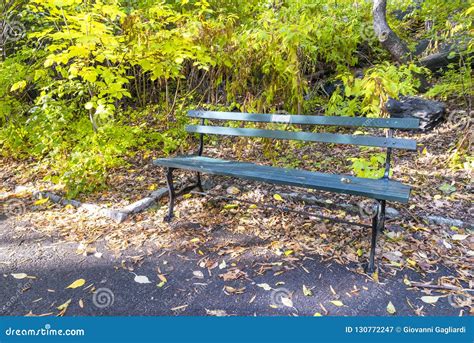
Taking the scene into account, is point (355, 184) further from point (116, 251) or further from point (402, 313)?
point (116, 251)

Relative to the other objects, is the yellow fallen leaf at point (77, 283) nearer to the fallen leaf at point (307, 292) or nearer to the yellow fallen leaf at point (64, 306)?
the yellow fallen leaf at point (64, 306)

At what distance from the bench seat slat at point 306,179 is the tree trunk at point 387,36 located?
3.59 m

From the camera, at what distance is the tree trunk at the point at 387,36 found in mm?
5191

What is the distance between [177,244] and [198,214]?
1.81 feet

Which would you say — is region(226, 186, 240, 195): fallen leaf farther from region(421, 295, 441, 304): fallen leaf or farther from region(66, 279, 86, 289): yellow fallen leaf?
region(421, 295, 441, 304): fallen leaf

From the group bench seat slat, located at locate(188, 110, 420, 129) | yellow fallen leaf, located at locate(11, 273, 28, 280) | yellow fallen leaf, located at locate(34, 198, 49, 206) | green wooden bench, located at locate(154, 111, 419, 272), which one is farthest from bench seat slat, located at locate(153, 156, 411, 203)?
yellow fallen leaf, located at locate(34, 198, 49, 206)

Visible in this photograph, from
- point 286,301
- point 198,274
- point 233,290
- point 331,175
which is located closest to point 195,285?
point 198,274

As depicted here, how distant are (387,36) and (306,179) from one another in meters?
3.99

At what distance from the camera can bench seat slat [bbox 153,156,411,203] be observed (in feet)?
7.09

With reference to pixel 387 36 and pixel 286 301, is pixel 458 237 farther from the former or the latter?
pixel 387 36

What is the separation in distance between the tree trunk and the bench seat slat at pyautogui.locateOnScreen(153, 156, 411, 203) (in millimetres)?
3586

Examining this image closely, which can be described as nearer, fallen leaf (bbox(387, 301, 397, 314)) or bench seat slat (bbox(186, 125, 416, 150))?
fallen leaf (bbox(387, 301, 397, 314))

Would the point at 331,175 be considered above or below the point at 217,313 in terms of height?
above

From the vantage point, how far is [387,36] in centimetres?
527
